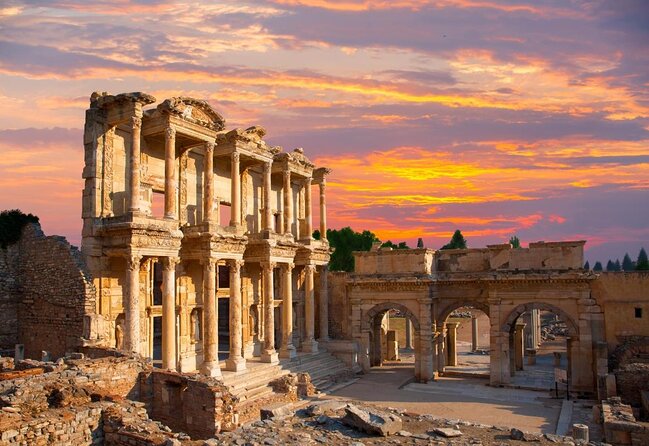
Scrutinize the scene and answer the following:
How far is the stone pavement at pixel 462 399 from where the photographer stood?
72.0ft

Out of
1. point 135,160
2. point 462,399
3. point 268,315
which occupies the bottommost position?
point 462,399

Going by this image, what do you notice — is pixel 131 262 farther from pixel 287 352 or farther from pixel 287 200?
pixel 287 200

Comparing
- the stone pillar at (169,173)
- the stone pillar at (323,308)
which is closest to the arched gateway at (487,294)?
the stone pillar at (323,308)

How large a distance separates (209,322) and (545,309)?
16453 mm

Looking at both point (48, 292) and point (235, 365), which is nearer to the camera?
point (48, 292)

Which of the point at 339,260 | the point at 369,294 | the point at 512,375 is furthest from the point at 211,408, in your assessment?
the point at 339,260

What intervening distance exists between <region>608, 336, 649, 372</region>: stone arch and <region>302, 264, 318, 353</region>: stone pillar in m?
15.8

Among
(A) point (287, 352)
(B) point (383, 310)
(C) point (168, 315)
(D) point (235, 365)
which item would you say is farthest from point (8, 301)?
(B) point (383, 310)

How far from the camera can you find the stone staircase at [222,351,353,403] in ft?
79.6

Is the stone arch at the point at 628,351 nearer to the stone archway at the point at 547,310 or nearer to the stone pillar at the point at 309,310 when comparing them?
the stone archway at the point at 547,310

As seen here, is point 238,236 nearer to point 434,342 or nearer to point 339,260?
point 434,342

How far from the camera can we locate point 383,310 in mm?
32875

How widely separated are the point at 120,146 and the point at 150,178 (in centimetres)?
203

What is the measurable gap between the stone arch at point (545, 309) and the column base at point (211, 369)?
1452 centimetres
